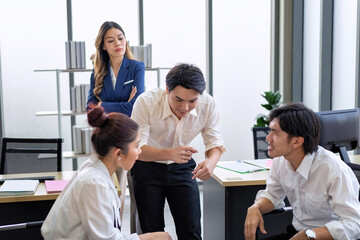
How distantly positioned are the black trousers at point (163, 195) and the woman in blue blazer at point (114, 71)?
966 millimetres

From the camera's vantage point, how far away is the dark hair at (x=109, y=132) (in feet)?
5.90

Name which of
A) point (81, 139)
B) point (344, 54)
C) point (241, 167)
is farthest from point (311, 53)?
point (81, 139)

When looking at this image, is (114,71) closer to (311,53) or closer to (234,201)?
(234,201)

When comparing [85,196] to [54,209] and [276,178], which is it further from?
[276,178]

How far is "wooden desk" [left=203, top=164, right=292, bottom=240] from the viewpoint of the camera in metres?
2.87

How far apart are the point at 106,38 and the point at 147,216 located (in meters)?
1.52

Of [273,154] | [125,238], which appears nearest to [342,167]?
[273,154]

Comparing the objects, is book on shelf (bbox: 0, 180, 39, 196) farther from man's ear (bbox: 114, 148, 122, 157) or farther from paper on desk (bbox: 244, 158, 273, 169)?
paper on desk (bbox: 244, 158, 273, 169)

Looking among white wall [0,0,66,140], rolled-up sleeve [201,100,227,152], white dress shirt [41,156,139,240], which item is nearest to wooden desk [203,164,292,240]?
rolled-up sleeve [201,100,227,152]

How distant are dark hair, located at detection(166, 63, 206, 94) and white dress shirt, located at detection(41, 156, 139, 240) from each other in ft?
2.15

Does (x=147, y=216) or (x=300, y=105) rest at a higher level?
(x=300, y=105)

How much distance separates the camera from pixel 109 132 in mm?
1807

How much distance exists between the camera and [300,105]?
6.89ft

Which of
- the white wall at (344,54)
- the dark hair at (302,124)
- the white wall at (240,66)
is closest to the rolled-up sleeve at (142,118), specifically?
the dark hair at (302,124)
